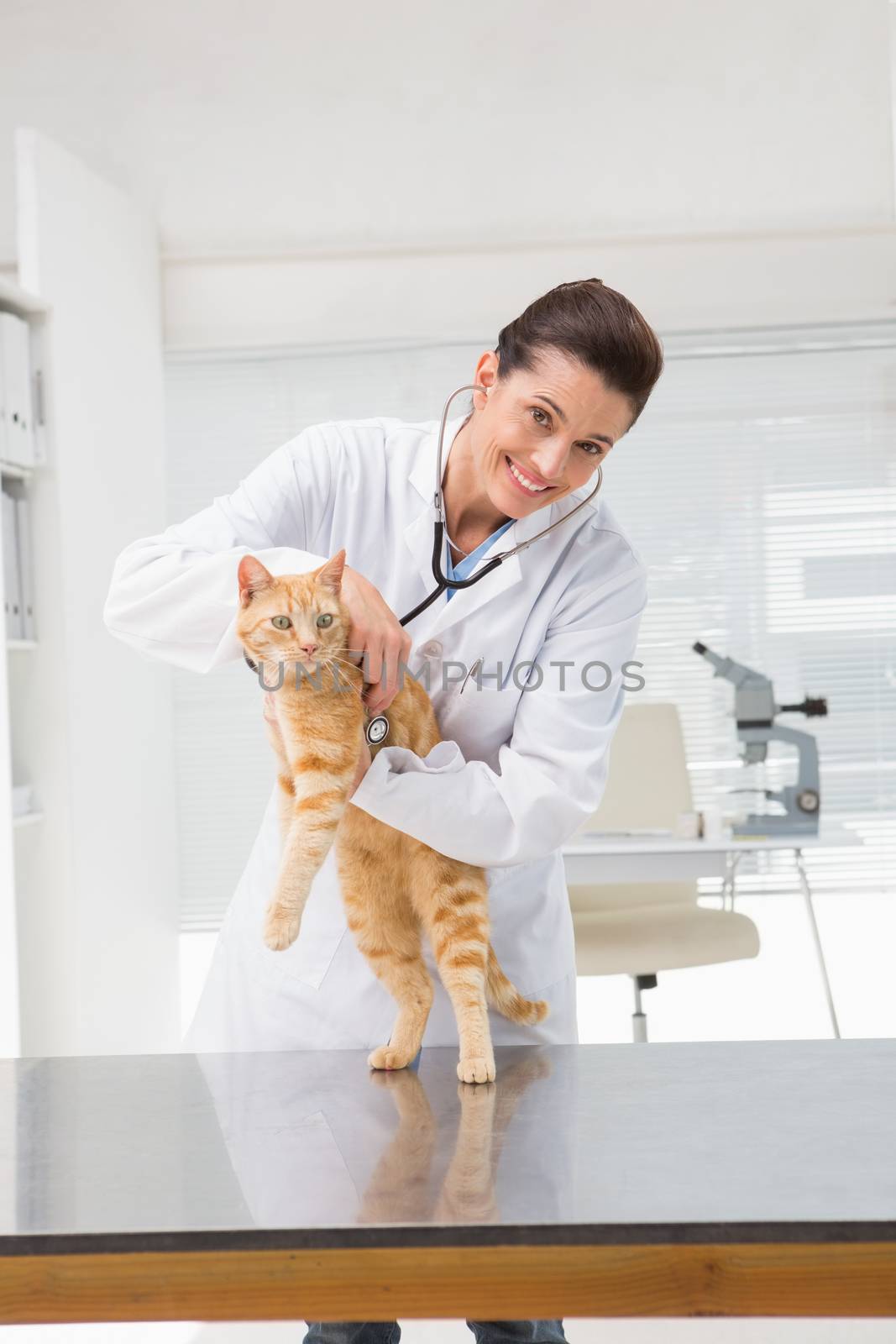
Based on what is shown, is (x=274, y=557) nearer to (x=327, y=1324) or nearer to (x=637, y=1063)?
(x=637, y=1063)

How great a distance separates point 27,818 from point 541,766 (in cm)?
224

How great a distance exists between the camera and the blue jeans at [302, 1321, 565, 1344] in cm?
140

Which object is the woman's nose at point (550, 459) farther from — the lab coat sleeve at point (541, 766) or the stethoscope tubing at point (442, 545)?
the lab coat sleeve at point (541, 766)

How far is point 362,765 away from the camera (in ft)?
4.11

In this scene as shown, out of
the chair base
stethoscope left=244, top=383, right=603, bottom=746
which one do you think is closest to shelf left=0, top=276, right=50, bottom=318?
stethoscope left=244, top=383, right=603, bottom=746

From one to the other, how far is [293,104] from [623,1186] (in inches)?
165

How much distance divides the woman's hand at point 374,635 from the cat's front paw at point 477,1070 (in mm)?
373

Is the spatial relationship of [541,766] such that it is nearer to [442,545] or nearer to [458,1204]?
[442,545]

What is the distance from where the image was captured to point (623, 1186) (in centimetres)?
94

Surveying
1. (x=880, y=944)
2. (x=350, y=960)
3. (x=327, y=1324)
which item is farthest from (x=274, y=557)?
(x=880, y=944)

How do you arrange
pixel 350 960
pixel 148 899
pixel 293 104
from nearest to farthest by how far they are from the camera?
pixel 350 960, pixel 148 899, pixel 293 104

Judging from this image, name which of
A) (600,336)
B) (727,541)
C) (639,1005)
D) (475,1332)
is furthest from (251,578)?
(727,541)

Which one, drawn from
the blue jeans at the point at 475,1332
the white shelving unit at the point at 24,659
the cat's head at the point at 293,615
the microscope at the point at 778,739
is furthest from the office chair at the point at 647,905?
the cat's head at the point at 293,615

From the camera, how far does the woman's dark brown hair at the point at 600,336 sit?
1.24 metres
